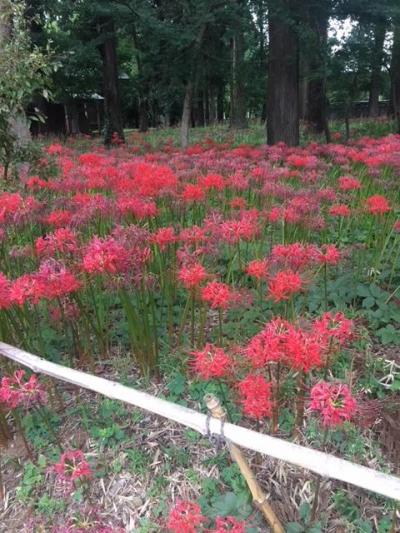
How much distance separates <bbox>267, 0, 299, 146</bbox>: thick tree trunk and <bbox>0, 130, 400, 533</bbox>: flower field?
5.18 meters

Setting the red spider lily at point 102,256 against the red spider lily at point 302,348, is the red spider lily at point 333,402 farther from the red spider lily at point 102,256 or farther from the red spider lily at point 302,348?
the red spider lily at point 102,256

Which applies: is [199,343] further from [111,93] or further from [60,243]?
[111,93]

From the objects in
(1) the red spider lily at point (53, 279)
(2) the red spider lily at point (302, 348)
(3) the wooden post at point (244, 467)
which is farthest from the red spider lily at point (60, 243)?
(2) the red spider lily at point (302, 348)

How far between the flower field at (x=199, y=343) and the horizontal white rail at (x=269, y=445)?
11 cm

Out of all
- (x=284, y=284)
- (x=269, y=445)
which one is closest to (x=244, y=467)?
(x=269, y=445)

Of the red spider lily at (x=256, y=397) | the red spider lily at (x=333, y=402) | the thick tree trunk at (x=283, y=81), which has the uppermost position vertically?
the thick tree trunk at (x=283, y=81)

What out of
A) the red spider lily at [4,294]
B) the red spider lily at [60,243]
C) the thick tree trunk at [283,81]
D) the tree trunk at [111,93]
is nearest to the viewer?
the red spider lily at [4,294]

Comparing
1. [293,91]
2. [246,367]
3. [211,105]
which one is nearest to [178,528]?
[246,367]

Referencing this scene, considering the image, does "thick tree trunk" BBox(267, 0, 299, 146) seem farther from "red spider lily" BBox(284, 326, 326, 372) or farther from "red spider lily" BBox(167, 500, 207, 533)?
"red spider lily" BBox(167, 500, 207, 533)

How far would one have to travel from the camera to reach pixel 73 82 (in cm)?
2034

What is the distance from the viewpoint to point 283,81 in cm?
819

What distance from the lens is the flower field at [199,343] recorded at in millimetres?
1658

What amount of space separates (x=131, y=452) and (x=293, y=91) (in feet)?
24.3

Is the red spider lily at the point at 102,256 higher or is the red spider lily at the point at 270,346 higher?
the red spider lily at the point at 102,256
